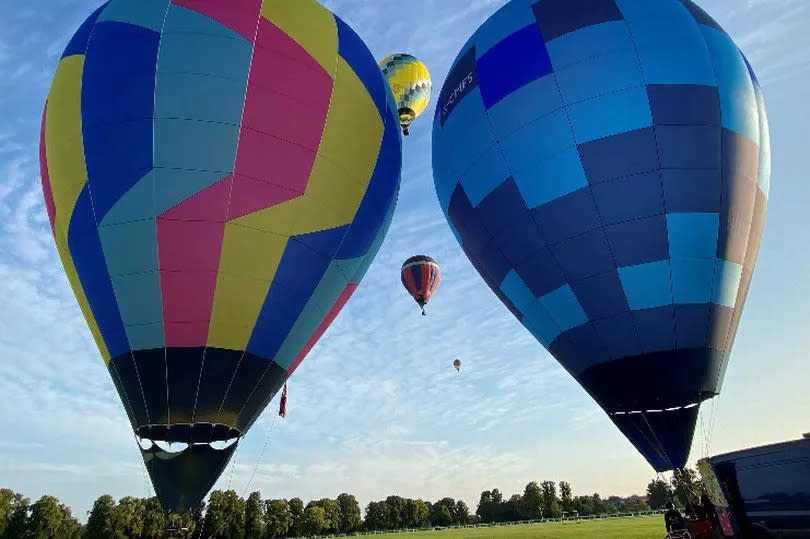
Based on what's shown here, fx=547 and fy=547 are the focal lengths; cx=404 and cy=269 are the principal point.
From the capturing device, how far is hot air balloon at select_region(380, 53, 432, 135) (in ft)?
80.1

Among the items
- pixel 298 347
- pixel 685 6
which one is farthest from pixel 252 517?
pixel 685 6

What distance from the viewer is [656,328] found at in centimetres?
1008

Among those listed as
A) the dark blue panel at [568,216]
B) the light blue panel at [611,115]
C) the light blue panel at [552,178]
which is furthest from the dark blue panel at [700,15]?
the dark blue panel at [568,216]

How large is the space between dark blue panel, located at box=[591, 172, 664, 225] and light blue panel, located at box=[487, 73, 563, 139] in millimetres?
2046

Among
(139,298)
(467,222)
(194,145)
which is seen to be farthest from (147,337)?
(467,222)

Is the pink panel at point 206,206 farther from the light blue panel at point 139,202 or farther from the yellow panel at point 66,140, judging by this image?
the yellow panel at point 66,140

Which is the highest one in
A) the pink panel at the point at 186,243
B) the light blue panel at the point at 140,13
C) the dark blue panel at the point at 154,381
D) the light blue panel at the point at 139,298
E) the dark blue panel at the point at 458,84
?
the dark blue panel at the point at 458,84

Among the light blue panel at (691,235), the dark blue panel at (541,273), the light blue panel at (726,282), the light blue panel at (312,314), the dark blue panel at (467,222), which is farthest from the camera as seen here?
the dark blue panel at (467,222)

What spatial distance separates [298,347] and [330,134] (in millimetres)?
4346

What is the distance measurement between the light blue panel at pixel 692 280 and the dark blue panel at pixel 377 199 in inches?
242

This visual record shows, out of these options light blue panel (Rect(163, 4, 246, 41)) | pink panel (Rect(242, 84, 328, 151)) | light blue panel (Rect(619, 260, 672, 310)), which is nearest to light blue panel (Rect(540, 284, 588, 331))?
light blue panel (Rect(619, 260, 672, 310))

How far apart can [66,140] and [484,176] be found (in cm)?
845

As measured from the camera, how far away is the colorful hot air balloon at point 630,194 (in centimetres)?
1016

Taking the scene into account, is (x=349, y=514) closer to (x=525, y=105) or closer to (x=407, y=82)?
(x=407, y=82)
